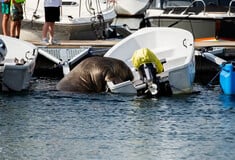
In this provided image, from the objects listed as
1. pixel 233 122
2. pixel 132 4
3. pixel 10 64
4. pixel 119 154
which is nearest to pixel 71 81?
pixel 10 64

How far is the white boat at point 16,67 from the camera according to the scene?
19219mm

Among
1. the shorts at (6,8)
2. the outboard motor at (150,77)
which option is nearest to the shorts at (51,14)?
the shorts at (6,8)

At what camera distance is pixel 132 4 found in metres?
41.7

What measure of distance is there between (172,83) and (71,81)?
1967 millimetres

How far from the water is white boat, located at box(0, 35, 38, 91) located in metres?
0.21

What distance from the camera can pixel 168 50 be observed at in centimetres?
2112

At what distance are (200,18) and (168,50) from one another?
12.9 ft

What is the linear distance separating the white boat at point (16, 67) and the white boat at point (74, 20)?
403 cm

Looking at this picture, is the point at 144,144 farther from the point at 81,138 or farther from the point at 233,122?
the point at 233,122

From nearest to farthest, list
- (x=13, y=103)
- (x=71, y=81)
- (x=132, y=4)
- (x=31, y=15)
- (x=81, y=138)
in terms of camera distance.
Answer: (x=81, y=138) < (x=13, y=103) < (x=71, y=81) < (x=31, y=15) < (x=132, y=4)

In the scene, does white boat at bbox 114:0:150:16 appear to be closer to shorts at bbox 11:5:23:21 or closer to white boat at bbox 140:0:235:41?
white boat at bbox 140:0:235:41

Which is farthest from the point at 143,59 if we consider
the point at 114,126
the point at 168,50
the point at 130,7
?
the point at 130,7

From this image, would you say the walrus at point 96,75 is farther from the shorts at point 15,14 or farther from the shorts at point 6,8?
the shorts at point 6,8

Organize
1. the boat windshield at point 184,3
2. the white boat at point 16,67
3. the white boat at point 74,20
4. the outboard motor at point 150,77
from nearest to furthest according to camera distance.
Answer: the outboard motor at point 150,77 → the white boat at point 16,67 → the white boat at point 74,20 → the boat windshield at point 184,3
